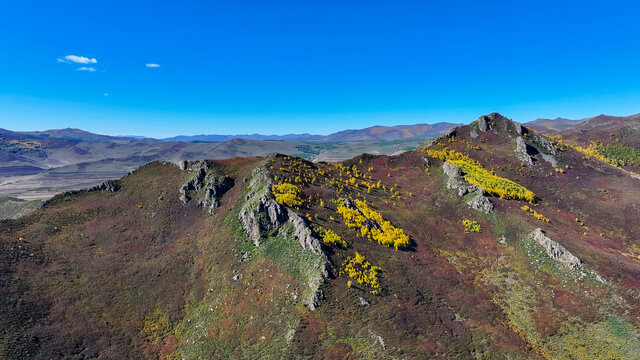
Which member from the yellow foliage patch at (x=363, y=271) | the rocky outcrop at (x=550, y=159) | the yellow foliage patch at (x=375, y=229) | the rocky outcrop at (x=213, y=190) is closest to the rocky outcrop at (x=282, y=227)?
the yellow foliage patch at (x=363, y=271)

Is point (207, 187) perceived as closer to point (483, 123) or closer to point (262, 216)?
point (262, 216)

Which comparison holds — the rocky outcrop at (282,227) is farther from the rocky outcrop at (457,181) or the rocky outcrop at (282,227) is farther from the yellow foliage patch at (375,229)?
the rocky outcrop at (457,181)

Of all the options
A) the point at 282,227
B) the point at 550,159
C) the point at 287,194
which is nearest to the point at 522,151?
the point at 550,159

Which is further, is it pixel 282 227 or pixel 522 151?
pixel 522 151

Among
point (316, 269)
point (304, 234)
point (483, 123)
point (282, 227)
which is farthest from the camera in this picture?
point (483, 123)

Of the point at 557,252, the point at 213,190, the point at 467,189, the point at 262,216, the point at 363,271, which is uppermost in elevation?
the point at 467,189

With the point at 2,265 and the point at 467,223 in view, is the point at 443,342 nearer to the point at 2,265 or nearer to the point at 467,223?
the point at 467,223
